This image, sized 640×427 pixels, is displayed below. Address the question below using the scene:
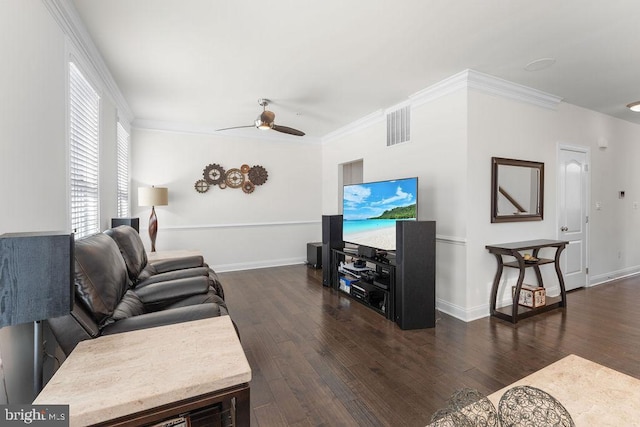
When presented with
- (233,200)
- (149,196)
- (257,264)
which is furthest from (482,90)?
(149,196)

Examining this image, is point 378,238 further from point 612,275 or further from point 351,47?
point 612,275

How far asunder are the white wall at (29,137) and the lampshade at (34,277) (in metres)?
0.47

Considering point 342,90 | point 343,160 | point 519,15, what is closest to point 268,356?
point 342,90

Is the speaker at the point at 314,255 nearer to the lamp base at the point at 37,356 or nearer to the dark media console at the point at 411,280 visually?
the dark media console at the point at 411,280

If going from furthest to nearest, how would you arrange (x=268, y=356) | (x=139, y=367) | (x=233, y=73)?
(x=233, y=73), (x=268, y=356), (x=139, y=367)

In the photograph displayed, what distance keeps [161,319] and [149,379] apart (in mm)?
588

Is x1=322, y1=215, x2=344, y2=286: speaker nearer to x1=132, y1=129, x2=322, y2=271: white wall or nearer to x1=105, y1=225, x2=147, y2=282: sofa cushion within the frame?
x1=132, y1=129, x2=322, y2=271: white wall

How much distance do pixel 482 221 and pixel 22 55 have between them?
3.88m

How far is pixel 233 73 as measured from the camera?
3.10m

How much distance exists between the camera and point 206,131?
516 centimetres

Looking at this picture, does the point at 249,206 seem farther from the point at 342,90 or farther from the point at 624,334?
the point at 624,334

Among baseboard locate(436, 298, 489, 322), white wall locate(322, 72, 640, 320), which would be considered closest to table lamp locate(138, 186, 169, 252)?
white wall locate(322, 72, 640, 320)

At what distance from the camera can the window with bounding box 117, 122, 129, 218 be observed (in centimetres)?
403

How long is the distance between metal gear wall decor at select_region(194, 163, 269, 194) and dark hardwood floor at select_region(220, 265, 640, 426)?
227cm
